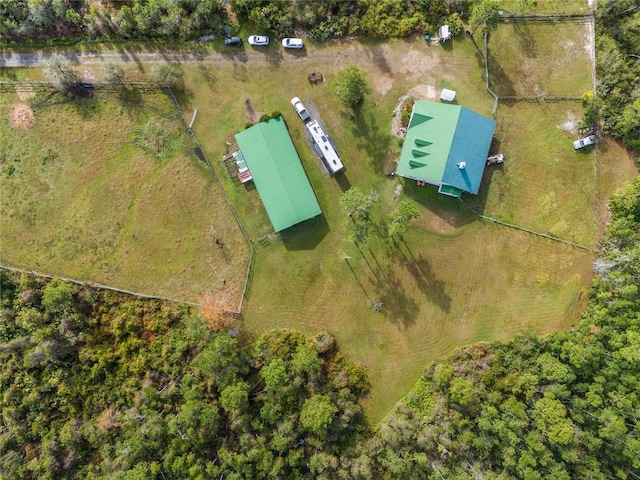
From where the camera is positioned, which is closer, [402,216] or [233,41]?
[402,216]

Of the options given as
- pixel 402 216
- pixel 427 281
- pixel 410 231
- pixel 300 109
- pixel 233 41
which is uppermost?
pixel 233 41

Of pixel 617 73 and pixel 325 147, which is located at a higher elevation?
pixel 325 147

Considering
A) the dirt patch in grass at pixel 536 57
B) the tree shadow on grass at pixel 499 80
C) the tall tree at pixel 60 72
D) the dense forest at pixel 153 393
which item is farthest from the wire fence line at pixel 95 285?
the dirt patch in grass at pixel 536 57

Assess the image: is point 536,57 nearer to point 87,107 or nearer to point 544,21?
point 544,21

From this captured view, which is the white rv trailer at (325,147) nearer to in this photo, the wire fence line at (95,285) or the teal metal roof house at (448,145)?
the teal metal roof house at (448,145)

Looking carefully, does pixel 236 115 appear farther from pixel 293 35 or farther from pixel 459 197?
pixel 459 197

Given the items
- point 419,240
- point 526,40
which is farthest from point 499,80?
point 419,240

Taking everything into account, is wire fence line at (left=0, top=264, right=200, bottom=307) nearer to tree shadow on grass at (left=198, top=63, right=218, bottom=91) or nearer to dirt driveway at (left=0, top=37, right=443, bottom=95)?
tree shadow on grass at (left=198, top=63, right=218, bottom=91)
